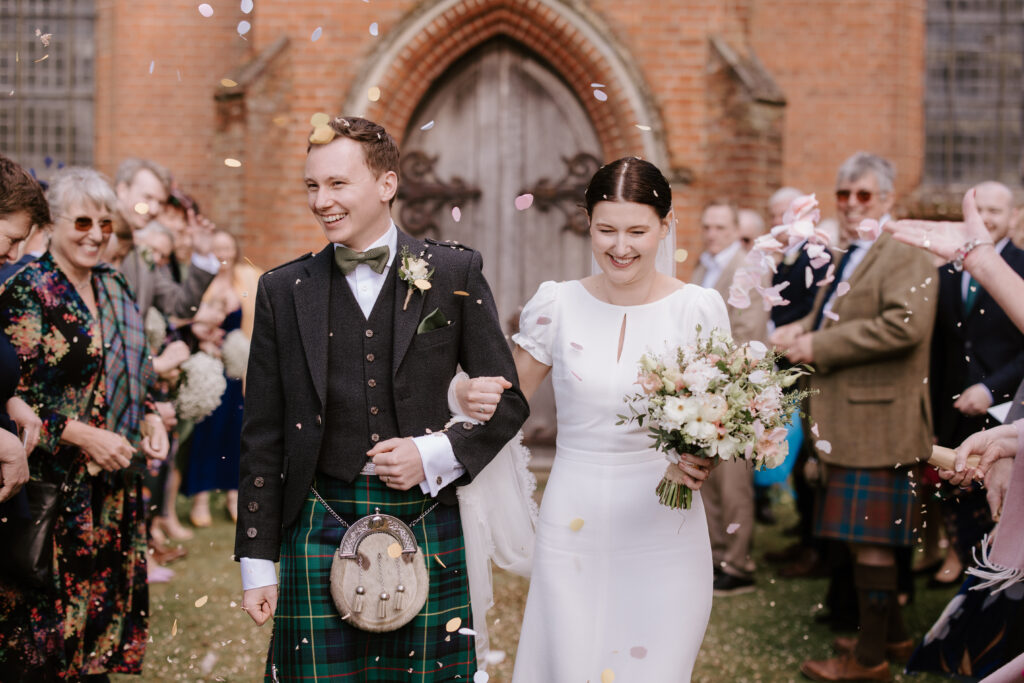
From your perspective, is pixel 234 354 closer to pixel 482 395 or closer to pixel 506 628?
pixel 506 628

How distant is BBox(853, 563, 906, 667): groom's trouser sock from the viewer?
4.87 m

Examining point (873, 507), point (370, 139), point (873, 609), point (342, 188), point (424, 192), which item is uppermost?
point (424, 192)

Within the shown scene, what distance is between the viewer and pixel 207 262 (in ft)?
23.3

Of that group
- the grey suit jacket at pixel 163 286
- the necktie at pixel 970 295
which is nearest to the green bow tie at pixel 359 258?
the grey suit jacket at pixel 163 286

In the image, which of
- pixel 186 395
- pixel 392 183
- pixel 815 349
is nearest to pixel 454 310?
pixel 392 183

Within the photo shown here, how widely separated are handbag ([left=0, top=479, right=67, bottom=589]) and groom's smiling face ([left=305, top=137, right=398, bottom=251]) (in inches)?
64.6

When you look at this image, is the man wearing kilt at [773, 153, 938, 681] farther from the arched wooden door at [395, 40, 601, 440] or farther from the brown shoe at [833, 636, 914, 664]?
the arched wooden door at [395, 40, 601, 440]

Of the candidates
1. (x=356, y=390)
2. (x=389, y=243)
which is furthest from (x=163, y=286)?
(x=356, y=390)

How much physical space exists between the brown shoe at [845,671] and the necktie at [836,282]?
5.75 feet

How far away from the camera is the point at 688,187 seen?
29.8 feet

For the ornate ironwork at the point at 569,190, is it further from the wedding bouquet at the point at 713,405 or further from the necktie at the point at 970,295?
the wedding bouquet at the point at 713,405

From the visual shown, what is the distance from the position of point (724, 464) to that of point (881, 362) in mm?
1642

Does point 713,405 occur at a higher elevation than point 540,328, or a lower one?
lower

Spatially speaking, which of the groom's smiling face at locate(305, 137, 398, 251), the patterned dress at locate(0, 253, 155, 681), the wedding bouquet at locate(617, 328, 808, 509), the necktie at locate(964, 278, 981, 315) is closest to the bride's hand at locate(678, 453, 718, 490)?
the wedding bouquet at locate(617, 328, 808, 509)
